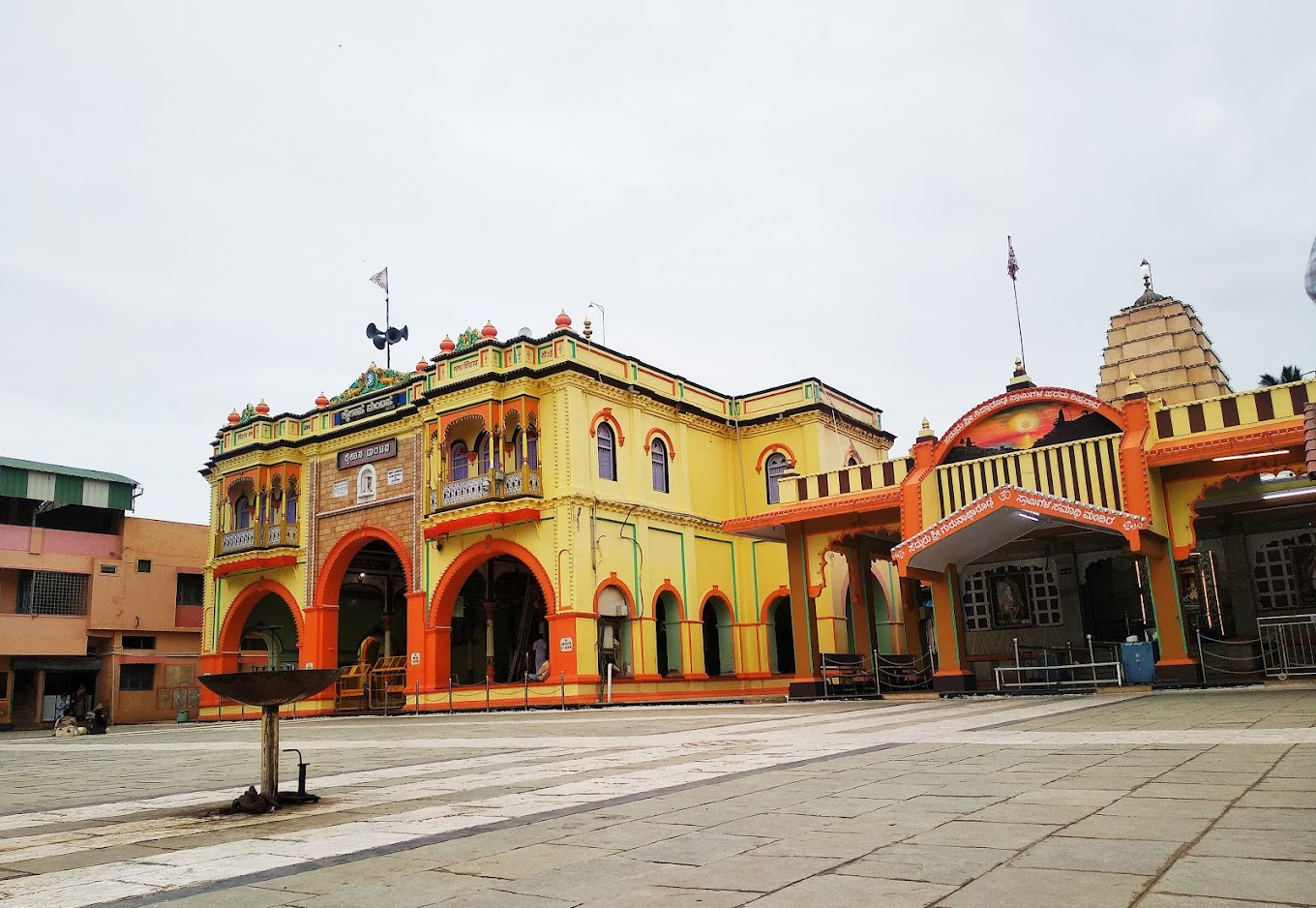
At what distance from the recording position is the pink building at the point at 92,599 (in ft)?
114

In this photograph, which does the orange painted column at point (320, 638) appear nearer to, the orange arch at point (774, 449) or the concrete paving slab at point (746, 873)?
the orange arch at point (774, 449)

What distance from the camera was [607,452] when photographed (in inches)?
1149

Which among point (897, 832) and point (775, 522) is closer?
point (897, 832)

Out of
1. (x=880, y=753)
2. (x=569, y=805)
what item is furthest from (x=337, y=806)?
(x=880, y=753)

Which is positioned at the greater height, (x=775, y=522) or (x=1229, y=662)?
(x=775, y=522)

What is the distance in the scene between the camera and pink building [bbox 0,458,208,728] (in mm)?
34844

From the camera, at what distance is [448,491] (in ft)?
94.4

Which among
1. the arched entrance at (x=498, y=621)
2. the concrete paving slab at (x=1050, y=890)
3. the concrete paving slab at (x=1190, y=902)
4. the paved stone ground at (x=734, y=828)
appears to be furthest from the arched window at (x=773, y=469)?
the concrete paving slab at (x=1190, y=902)

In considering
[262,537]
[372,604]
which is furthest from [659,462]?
[372,604]

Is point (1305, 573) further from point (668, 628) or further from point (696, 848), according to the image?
point (696, 848)

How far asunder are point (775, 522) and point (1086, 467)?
6.81 m

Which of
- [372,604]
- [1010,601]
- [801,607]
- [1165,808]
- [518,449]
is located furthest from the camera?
[372,604]

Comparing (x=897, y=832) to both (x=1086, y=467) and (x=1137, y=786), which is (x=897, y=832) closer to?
(x=1137, y=786)

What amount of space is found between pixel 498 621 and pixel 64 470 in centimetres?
1619
